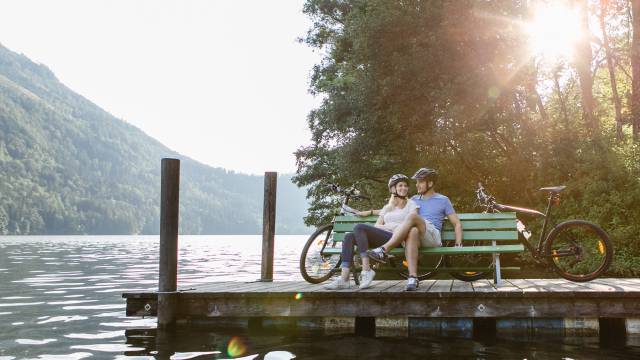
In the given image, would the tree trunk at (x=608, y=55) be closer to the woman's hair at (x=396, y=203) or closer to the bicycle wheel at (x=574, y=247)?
the bicycle wheel at (x=574, y=247)

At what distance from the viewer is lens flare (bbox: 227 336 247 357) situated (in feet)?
25.7

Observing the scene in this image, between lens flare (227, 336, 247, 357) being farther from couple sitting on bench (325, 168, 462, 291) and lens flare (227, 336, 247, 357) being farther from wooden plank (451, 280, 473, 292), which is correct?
wooden plank (451, 280, 473, 292)

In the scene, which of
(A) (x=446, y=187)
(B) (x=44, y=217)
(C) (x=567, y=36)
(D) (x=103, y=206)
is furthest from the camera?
(D) (x=103, y=206)

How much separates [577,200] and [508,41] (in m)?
5.16

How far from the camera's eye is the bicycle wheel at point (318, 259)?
998 cm

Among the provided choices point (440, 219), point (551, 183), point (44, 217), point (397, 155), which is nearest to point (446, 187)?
point (397, 155)

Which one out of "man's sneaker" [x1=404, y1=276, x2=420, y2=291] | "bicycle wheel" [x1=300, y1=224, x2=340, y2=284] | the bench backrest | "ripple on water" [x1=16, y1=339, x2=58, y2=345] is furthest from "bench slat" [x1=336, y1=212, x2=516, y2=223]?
"ripple on water" [x1=16, y1=339, x2=58, y2=345]

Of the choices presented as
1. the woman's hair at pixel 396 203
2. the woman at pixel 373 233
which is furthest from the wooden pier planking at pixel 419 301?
the woman's hair at pixel 396 203

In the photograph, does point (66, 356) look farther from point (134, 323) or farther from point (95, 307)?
point (95, 307)

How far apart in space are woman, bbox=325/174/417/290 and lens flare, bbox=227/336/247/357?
142cm

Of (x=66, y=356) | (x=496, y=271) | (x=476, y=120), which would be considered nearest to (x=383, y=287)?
(x=496, y=271)

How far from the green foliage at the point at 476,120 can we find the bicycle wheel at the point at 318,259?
945 centimetres

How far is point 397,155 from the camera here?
71.4 feet

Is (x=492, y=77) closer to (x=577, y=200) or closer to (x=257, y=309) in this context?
(x=577, y=200)
